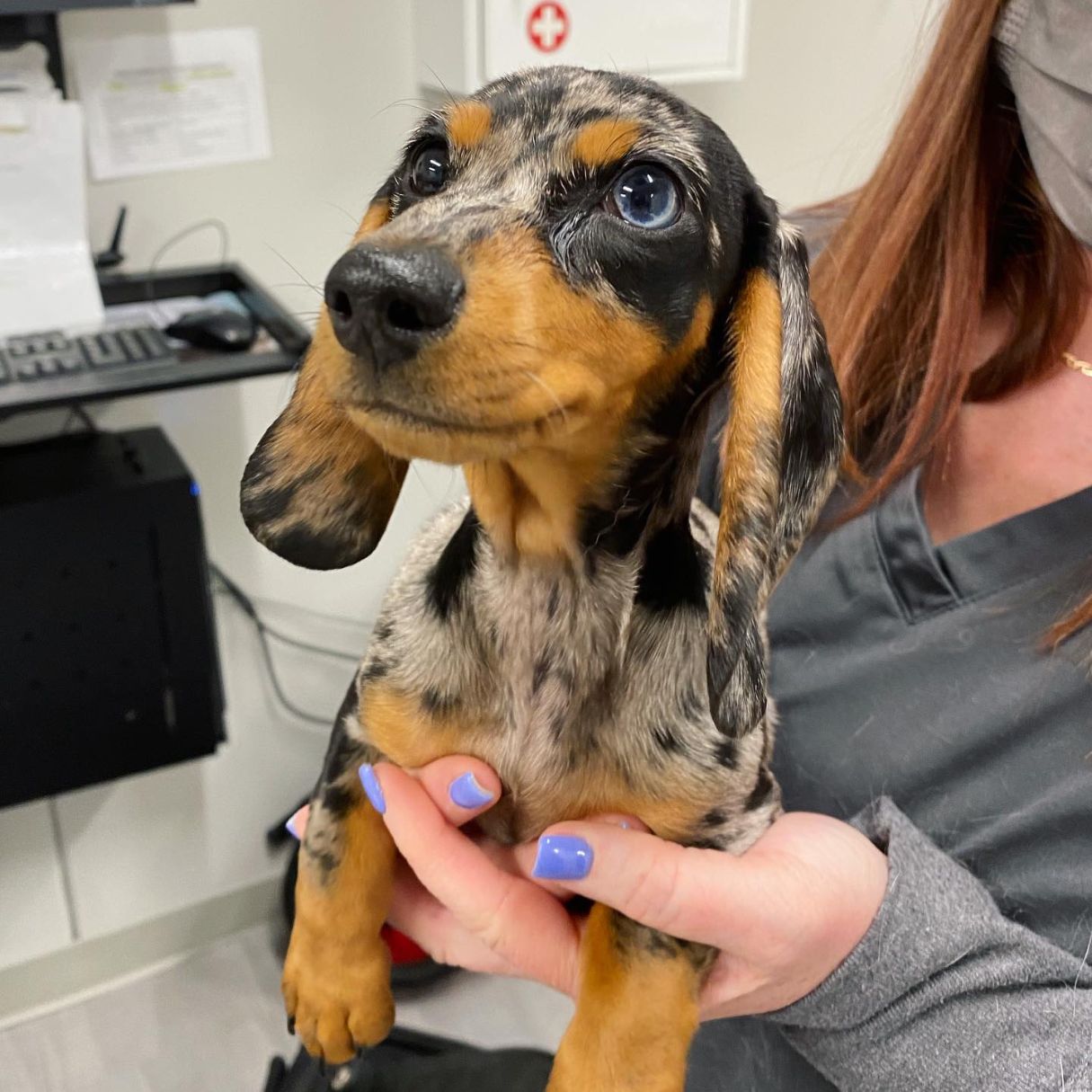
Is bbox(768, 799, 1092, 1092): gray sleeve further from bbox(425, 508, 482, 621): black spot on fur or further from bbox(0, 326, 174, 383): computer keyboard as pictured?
bbox(0, 326, 174, 383): computer keyboard

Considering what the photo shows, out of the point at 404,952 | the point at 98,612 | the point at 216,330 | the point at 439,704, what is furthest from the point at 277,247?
the point at 404,952

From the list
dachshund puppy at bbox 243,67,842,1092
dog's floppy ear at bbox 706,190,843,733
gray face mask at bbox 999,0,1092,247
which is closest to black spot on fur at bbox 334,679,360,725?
dachshund puppy at bbox 243,67,842,1092

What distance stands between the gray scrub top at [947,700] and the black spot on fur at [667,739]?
274mm

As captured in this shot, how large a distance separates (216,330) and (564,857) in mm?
1015

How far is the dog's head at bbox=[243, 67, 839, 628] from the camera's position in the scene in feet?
2.13

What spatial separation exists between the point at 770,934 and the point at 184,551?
4.00ft

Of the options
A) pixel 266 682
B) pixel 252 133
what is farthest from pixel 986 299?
pixel 266 682

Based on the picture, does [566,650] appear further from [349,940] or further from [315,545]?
[349,940]

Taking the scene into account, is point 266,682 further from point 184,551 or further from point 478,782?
point 478,782

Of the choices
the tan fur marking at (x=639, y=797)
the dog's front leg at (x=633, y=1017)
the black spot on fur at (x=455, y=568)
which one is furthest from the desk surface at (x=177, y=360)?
the dog's front leg at (x=633, y=1017)

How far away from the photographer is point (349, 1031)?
39.2 inches

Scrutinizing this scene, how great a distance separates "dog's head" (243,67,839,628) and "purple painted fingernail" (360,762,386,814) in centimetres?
20

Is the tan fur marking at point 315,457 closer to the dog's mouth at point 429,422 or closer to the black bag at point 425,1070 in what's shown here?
the dog's mouth at point 429,422

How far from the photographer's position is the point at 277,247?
1.87 m
